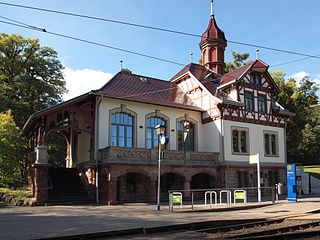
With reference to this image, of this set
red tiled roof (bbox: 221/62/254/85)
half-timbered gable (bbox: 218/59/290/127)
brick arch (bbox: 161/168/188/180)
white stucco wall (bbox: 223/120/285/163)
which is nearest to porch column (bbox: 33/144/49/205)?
brick arch (bbox: 161/168/188/180)

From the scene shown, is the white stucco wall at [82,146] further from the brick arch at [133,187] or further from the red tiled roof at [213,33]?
the red tiled roof at [213,33]

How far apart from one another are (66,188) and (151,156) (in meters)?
5.28

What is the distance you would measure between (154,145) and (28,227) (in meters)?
12.9

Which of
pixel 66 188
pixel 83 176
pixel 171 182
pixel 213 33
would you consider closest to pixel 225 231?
pixel 66 188

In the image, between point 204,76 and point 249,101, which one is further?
point 204,76

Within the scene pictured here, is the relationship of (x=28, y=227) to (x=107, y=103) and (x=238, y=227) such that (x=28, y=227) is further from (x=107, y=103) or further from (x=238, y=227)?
(x=107, y=103)

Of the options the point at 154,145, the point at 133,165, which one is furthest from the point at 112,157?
the point at 154,145

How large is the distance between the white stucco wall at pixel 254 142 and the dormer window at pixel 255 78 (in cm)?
348

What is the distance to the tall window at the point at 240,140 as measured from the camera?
78.8 ft

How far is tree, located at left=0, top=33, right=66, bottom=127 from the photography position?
2922 cm

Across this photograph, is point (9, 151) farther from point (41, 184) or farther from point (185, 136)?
point (185, 136)

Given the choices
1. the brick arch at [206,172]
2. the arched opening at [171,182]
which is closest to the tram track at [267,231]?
the brick arch at [206,172]

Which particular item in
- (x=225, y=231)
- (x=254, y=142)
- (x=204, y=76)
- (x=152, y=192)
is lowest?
(x=225, y=231)

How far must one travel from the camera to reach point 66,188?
19156 millimetres
